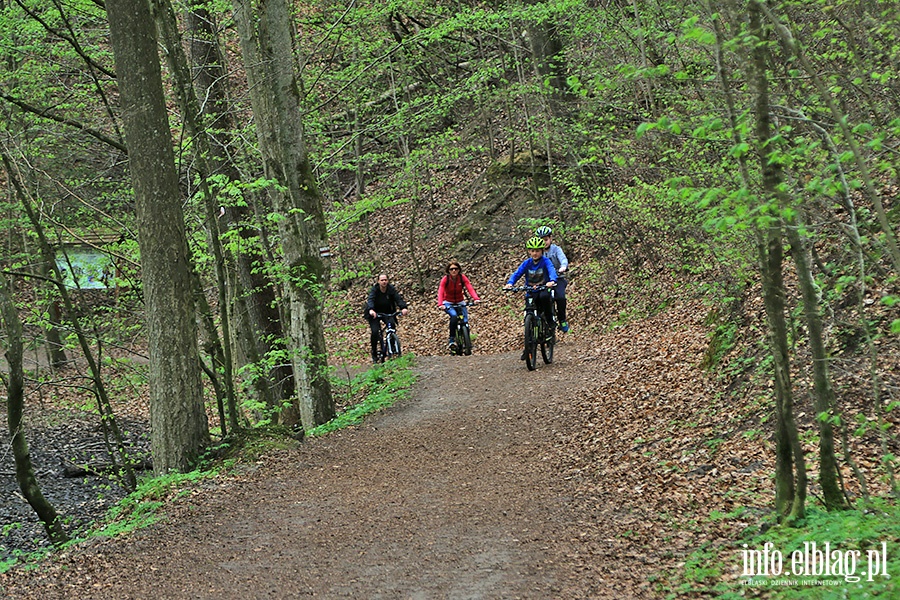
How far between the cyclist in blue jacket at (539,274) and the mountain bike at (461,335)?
119 inches

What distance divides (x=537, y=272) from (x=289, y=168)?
445 cm

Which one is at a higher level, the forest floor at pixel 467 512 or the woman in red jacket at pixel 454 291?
the woman in red jacket at pixel 454 291

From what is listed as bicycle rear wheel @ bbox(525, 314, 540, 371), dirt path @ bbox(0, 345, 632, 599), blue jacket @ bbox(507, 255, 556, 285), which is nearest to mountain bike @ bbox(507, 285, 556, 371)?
bicycle rear wheel @ bbox(525, 314, 540, 371)

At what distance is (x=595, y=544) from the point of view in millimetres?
5852

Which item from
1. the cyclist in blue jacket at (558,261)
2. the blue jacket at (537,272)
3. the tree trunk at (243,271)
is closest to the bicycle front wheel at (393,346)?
the tree trunk at (243,271)

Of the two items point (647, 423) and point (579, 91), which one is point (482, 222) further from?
A: point (579, 91)

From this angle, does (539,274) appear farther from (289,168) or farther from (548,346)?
(289,168)

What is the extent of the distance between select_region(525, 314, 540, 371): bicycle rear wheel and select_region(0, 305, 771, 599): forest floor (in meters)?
2.25

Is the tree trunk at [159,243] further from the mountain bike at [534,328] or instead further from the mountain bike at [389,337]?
the mountain bike at [389,337]

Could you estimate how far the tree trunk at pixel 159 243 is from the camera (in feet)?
28.9

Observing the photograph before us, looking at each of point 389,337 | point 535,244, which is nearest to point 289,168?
point 535,244

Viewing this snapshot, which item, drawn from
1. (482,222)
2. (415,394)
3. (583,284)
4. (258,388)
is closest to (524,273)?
(415,394)

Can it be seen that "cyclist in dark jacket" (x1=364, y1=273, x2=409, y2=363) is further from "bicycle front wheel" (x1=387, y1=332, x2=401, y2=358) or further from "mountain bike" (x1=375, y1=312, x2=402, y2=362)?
"bicycle front wheel" (x1=387, y1=332, x2=401, y2=358)

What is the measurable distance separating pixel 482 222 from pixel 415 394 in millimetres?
13313
